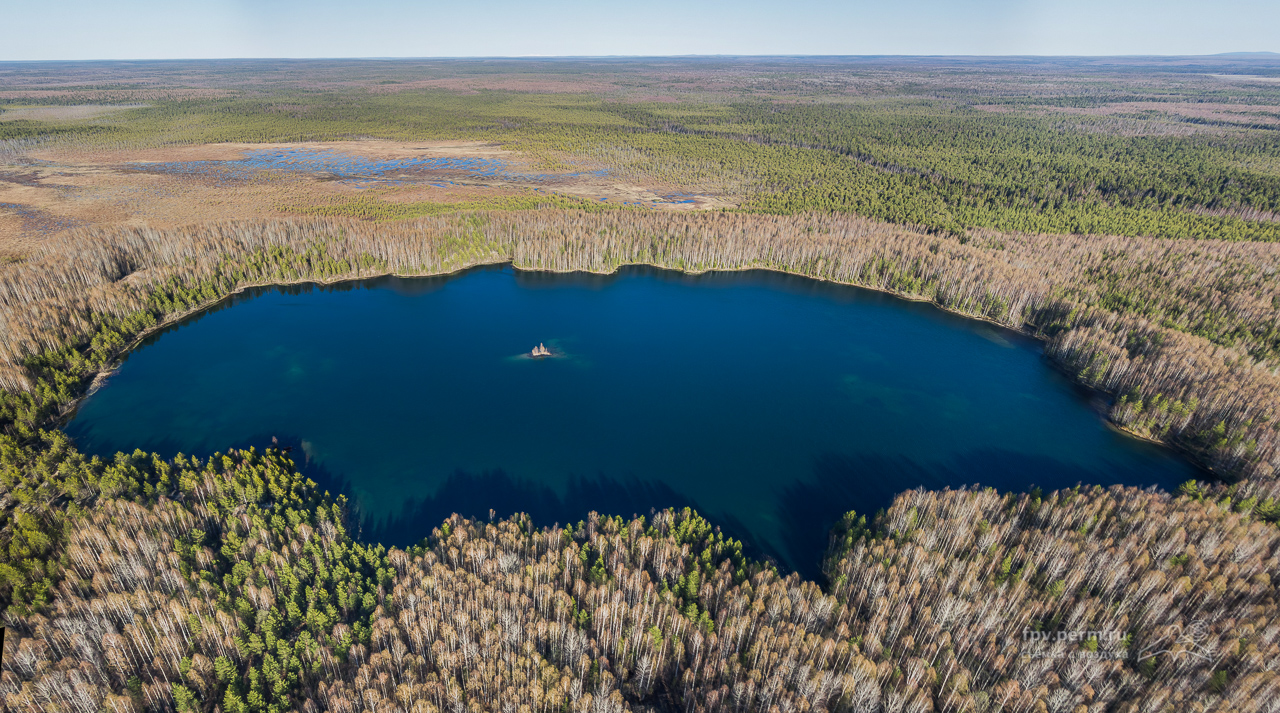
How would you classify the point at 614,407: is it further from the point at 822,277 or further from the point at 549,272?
the point at 822,277

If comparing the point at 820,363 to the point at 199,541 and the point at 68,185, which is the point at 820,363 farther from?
the point at 68,185

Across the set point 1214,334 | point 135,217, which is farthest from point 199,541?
point 135,217

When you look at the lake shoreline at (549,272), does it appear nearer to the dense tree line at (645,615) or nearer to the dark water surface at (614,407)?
the dark water surface at (614,407)

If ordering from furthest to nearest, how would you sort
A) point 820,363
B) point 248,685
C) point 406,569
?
point 820,363, point 406,569, point 248,685

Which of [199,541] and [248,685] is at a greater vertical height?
[199,541]

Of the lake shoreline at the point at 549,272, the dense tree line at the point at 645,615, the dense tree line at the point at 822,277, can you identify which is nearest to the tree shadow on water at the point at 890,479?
the lake shoreline at the point at 549,272
